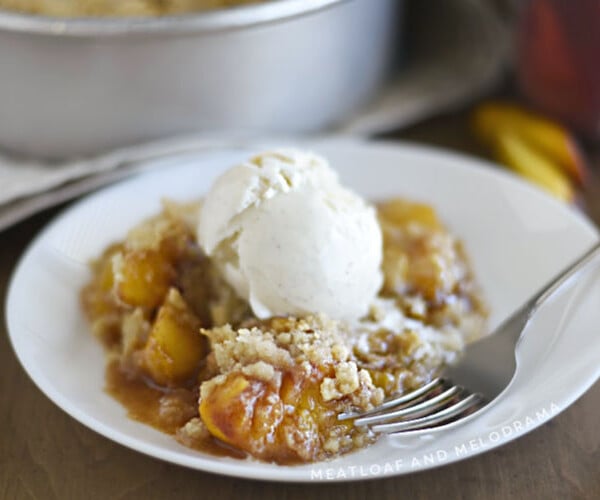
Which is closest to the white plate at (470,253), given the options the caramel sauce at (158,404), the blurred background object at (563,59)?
the caramel sauce at (158,404)

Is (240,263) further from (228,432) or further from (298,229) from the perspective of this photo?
(228,432)

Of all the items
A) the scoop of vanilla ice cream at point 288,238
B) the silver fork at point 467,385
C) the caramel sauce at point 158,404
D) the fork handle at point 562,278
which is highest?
the scoop of vanilla ice cream at point 288,238

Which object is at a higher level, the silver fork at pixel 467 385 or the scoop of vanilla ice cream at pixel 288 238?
the scoop of vanilla ice cream at pixel 288 238

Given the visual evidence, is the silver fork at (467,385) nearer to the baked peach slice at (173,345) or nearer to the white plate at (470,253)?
the white plate at (470,253)

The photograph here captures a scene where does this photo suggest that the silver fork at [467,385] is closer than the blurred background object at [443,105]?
Yes

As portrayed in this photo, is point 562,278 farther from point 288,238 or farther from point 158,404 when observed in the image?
point 158,404

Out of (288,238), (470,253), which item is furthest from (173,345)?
(470,253)

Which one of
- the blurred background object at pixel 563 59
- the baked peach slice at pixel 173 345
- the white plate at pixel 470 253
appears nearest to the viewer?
the white plate at pixel 470 253

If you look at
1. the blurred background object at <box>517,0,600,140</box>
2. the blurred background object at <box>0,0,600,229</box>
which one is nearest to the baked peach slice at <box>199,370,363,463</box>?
the blurred background object at <box>0,0,600,229</box>
